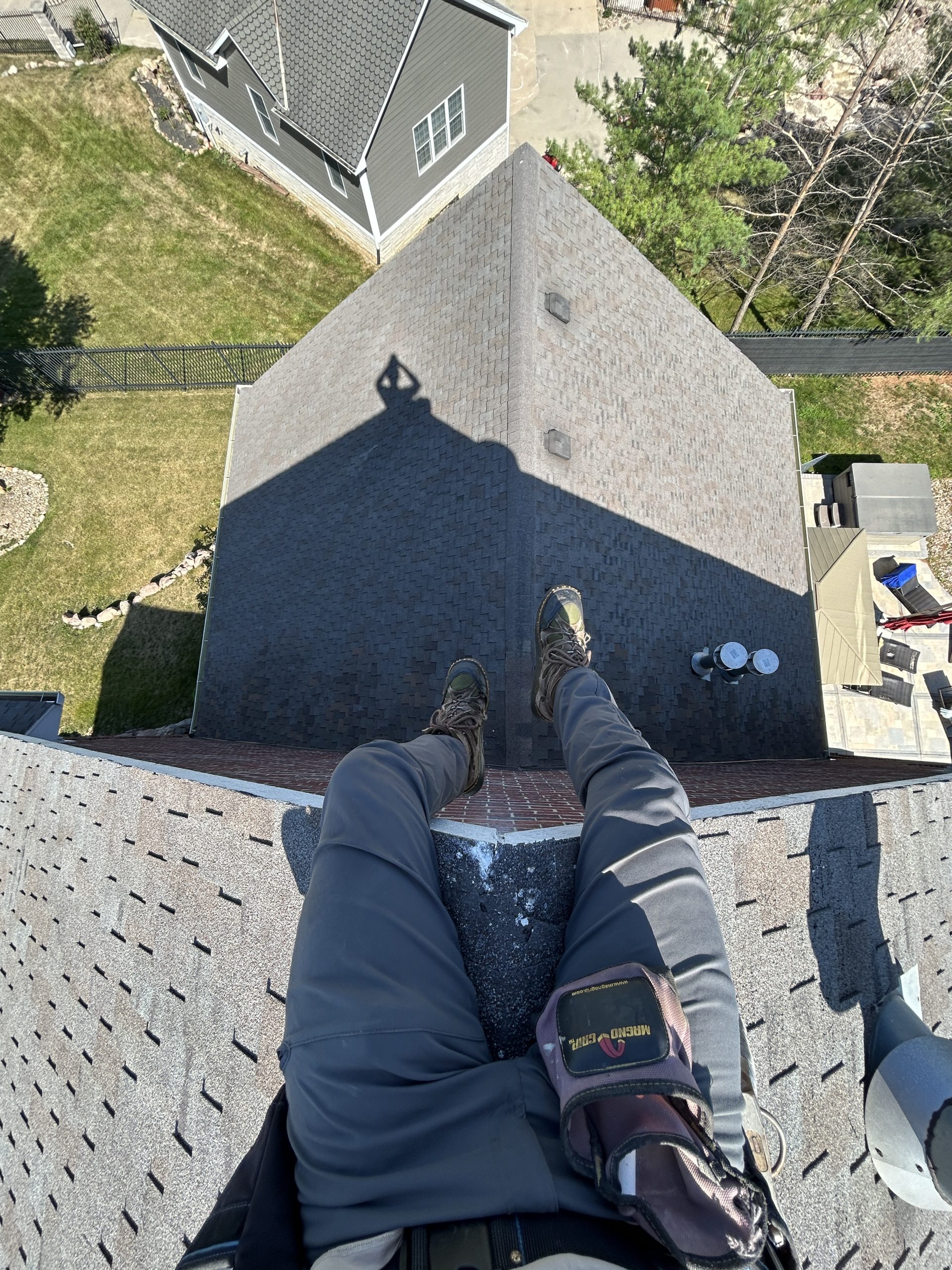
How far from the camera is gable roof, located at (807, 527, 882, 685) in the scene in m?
11.0

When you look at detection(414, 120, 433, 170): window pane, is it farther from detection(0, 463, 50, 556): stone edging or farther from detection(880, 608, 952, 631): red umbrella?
detection(880, 608, 952, 631): red umbrella

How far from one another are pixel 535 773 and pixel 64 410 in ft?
51.7

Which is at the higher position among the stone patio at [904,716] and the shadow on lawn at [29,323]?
the shadow on lawn at [29,323]

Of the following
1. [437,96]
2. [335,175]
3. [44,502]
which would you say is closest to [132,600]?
[44,502]

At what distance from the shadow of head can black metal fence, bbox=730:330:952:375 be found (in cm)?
1480

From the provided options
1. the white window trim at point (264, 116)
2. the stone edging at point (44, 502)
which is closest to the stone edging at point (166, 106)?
the white window trim at point (264, 116)

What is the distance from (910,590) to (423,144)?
1638cm

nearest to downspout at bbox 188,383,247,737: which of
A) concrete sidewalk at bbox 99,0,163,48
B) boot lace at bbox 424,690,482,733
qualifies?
boot lace at bbox 424,690,482,733

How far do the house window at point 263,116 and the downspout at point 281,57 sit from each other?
1443mm

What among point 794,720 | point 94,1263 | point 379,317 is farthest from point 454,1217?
point 379,317

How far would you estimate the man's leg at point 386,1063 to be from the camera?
1.74 metres

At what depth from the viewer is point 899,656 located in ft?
40.4

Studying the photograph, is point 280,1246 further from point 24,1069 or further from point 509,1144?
point 24,1069

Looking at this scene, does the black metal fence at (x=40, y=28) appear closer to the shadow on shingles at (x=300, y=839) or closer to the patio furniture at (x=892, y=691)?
the shadow on shingles at (x=300, y=839)
